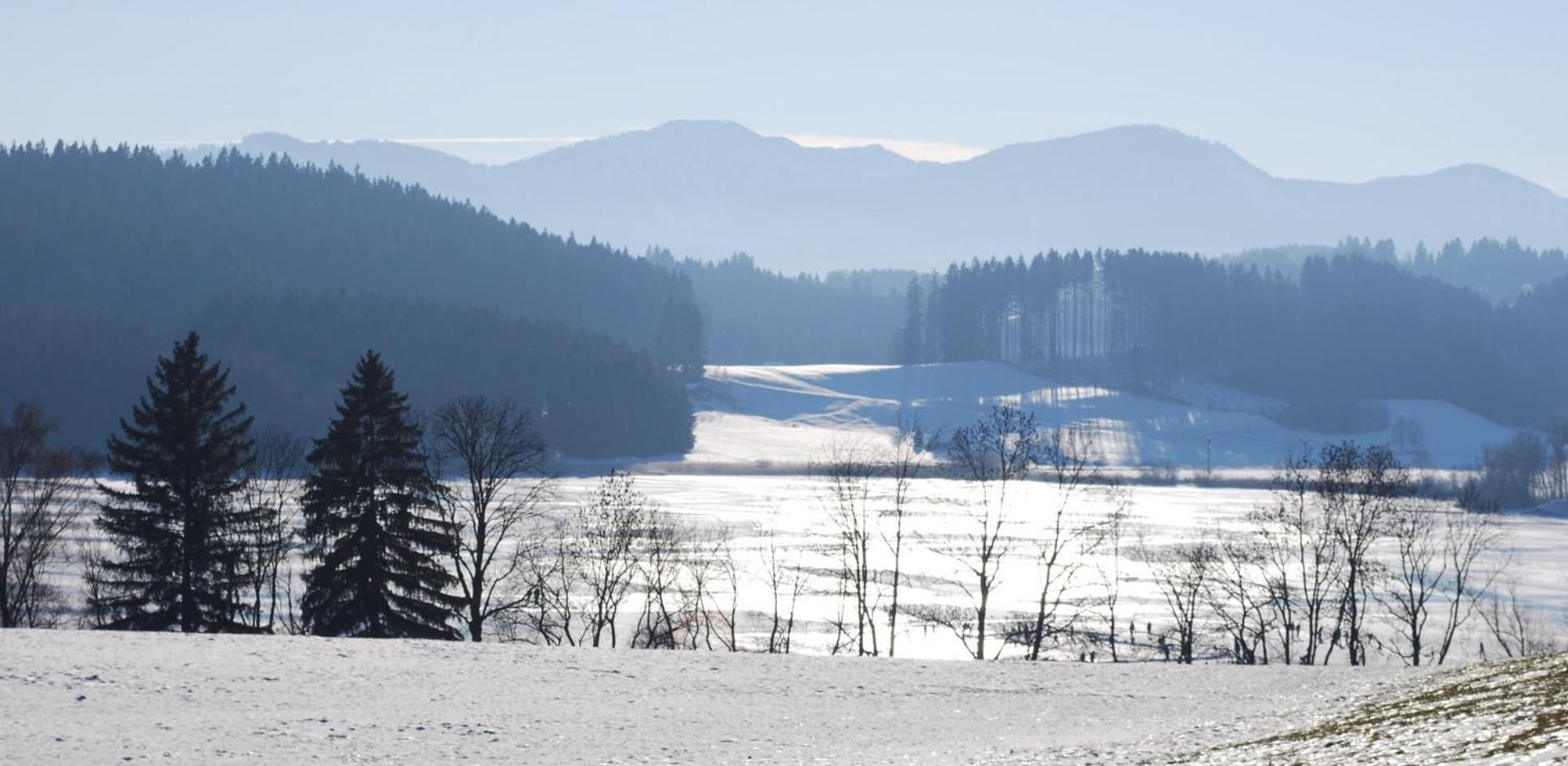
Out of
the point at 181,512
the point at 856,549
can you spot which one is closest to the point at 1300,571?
the point at 856,549

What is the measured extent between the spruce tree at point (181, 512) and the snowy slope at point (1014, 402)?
335 feet

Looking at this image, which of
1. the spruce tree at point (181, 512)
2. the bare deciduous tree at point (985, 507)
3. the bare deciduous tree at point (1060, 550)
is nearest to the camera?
the spruce tree at point (181, 512)

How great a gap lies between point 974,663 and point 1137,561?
43.3m

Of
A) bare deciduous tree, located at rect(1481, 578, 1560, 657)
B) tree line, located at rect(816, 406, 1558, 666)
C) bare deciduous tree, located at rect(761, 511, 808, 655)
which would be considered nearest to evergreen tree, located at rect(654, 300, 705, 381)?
tree line, located at rect(816, 406, 1558, 666)

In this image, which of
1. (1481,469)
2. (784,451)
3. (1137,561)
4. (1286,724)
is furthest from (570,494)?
(1481,469)

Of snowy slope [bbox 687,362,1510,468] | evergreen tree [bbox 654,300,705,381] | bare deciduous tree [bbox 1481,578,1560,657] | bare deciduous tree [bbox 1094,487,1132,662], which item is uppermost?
evergreen tree [bbox 654,300,705,381]

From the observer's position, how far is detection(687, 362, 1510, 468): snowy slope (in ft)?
513

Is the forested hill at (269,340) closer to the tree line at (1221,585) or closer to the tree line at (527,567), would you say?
the tree line at (1221,585)

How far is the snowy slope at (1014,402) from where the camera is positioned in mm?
156500

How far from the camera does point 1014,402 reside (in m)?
169

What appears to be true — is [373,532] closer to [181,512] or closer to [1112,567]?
[181,512]

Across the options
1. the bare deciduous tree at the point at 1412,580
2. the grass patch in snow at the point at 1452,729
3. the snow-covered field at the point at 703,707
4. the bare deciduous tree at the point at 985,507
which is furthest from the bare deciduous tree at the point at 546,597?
the bare deciduous tree at the point at 1412,580

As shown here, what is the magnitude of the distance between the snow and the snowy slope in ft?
368

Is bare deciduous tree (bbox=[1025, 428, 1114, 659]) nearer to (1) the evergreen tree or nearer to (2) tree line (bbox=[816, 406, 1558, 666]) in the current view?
(2) tree line (bbox=[816, 406, 1558, 666])
